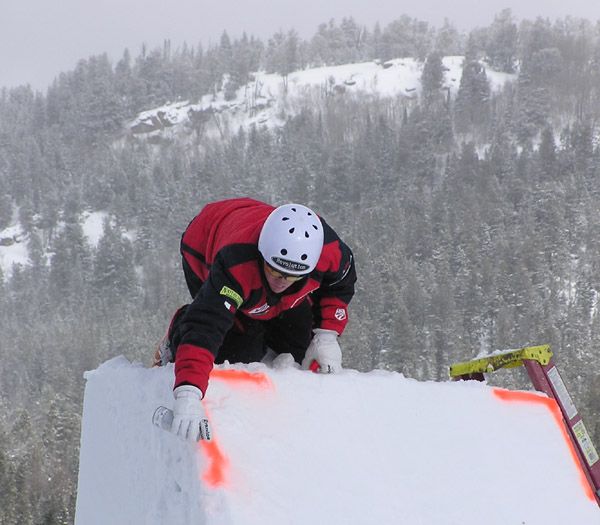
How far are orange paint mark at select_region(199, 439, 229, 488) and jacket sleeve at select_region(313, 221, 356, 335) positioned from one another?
1.70 metres

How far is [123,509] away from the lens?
341 centimetres

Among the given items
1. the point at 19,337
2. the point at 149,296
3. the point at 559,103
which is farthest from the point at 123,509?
the point at 559,103

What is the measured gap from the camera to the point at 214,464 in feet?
9.71

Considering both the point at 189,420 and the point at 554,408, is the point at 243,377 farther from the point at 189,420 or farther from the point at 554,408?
the point at 554,408

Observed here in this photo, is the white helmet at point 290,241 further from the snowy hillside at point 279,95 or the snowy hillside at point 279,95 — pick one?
the snowy hillside at point 279,95

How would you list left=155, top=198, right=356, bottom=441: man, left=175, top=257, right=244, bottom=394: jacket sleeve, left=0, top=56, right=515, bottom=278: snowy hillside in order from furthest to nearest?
left=0, top=56, right=515, bottom=278: snowy hillside → left=155, top=198, right=356, bottom=441: man → left=175, top=257, right=244, bottom=394: jacket sleeve

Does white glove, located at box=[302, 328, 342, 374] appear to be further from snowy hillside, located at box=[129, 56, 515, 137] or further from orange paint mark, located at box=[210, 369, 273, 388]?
snowy hillside, located at box=[129, 56, 515, 137]

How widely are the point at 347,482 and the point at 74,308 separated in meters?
106

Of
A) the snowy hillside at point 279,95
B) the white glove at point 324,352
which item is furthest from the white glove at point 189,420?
the snowy hillside at point 279,95

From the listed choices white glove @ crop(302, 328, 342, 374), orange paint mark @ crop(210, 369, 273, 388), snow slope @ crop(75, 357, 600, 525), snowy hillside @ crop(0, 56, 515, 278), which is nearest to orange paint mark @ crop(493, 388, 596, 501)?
snow slope @ crop(75, 357, 600, 525)

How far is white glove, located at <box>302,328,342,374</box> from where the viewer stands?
4500 millimetres

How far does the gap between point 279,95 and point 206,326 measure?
173m

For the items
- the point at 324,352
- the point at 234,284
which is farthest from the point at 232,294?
the point at 324,352

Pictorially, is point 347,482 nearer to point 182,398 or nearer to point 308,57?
point 182,398
